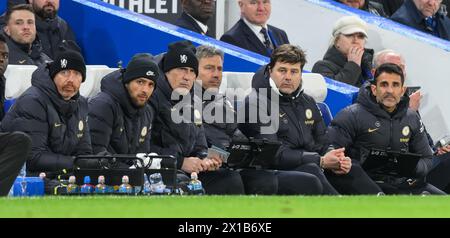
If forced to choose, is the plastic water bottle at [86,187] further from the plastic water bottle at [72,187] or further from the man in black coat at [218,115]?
the man in black coat at [218,115]

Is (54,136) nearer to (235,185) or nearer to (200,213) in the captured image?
(235,185)

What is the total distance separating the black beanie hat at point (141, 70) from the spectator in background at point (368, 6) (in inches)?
259

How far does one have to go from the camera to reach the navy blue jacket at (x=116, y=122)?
46.3 ft

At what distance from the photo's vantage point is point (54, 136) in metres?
13.7

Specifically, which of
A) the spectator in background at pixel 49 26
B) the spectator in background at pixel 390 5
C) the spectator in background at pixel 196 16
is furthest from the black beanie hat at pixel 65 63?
the spectator in background at pixel 390 5

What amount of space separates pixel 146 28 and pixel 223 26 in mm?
2072

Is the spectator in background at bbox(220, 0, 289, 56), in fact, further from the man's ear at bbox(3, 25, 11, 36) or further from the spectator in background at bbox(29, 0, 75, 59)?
the man's ear at bbox(3, 25, 11, 36)

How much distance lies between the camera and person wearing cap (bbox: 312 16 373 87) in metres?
17.8

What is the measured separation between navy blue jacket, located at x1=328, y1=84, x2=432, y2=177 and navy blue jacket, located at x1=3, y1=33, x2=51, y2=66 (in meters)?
3.02

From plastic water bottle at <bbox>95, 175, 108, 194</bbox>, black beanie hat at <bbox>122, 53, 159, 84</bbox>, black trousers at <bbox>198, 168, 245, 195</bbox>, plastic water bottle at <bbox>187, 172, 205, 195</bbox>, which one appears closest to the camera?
plastic water bottle at <bbox>95, 175, 108, 194</bbox>

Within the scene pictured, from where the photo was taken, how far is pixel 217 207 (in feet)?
35.7

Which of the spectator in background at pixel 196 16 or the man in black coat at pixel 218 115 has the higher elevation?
the spectator in background at pixel 196 16

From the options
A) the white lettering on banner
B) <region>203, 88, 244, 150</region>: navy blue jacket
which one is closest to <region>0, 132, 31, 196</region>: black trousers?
<region>203, 88, 244, 150</region>: navy blue jacket

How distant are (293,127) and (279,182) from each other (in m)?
0.74
